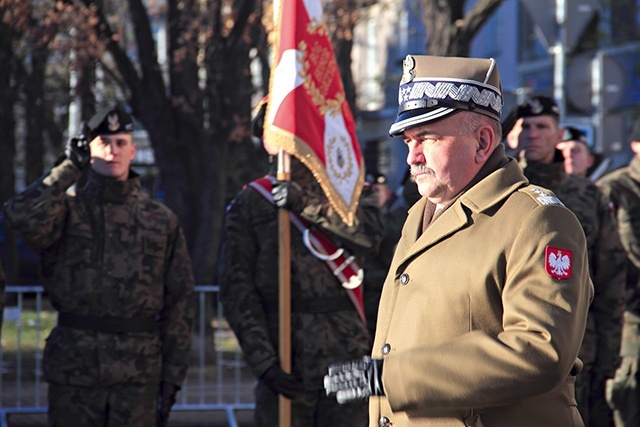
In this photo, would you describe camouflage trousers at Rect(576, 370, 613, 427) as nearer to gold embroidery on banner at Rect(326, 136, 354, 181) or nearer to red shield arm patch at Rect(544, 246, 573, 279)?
gold embroidery on banner at Rect(326, 136, 354, 181)

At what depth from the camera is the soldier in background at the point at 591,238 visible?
22.6 feet

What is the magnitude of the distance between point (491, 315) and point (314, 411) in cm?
310

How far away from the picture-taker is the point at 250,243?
251 inches

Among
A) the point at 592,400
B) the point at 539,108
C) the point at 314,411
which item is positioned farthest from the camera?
the point at 592,400

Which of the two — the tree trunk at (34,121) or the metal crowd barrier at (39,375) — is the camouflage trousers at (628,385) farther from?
the tree trunk at (34,121)

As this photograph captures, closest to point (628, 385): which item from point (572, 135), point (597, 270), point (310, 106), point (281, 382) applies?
point (597, 270)

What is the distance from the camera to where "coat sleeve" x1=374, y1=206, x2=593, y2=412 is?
10.2ft

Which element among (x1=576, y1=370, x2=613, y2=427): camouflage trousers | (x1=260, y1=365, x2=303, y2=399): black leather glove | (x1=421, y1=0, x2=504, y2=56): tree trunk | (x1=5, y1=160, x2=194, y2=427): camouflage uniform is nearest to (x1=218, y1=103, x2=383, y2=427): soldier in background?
(x1=260, y1=365, x2=303, y2=399): black leather glove

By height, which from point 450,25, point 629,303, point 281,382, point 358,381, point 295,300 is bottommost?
point 281,382

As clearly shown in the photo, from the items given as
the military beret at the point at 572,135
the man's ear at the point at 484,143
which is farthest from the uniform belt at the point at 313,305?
the military beret at the point at 572,135

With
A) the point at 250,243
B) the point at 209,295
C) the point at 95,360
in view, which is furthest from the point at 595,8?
the point at 95,360

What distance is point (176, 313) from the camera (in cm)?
662

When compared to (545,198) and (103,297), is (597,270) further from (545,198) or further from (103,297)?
(545,198)

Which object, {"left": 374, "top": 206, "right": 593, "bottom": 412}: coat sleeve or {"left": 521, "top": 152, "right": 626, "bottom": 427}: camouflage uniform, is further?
{"left": 521, "top": 152, "right": 626, "bottom": 427}: camouflage uniform
